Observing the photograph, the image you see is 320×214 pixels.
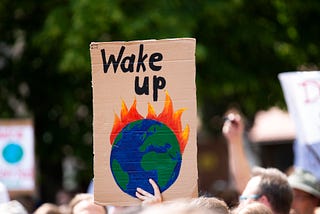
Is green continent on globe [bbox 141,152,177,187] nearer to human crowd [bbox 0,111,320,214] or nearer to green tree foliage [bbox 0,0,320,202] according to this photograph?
human crowd [bbox 0,111,320,214]

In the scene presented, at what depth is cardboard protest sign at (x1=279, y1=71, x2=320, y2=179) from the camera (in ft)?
21.5

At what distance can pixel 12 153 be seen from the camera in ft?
30.7

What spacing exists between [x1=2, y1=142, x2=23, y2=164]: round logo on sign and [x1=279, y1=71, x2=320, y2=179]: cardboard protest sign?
3.34 m

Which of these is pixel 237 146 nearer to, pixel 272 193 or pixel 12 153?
pixel 272 193

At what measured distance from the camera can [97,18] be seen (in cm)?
991

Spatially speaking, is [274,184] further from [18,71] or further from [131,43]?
[18,71]

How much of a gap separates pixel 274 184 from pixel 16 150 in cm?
427

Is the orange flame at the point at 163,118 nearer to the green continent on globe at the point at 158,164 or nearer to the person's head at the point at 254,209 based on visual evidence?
the green continent on globe at the point at 158,164

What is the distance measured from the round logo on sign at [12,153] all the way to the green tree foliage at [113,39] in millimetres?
1134

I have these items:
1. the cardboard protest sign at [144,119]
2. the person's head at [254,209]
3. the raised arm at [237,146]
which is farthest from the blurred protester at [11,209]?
the raised arm at [237,146]

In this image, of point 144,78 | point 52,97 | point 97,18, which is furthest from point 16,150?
point 144,78

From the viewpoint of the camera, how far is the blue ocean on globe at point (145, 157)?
4625mm

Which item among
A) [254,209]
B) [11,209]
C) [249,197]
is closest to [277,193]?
[249,197]

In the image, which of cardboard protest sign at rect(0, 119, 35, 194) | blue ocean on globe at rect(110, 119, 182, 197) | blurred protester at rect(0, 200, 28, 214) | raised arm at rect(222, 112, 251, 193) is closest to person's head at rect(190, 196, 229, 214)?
blue ocean on globe at rect(110, 119, 182, 197)
